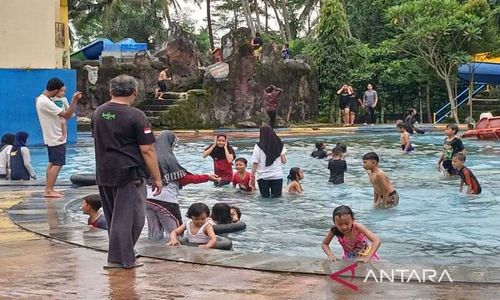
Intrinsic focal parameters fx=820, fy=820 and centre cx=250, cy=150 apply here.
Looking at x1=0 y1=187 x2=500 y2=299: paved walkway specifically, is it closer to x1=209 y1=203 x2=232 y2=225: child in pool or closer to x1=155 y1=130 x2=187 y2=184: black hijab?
x1=155 y1=130 x2=187 y2=184: black hijab

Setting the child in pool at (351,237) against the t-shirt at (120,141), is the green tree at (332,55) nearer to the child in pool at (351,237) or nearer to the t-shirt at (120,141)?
the child in pool at (351,237)

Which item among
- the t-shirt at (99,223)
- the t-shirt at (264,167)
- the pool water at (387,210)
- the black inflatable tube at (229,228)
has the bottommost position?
the pool water at (387,210)

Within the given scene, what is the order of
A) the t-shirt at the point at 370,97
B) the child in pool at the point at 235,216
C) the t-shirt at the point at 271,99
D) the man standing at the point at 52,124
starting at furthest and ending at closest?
the t-shirt at the point at 370,97 < the t-shirt at the point at 271,99 < the man standing at the point at 52,124 < the child in pool at the point at 235,216

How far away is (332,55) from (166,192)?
27.7 meters

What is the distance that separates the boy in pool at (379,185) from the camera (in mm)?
11469

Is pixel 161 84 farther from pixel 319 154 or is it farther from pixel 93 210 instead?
pixel 93 210

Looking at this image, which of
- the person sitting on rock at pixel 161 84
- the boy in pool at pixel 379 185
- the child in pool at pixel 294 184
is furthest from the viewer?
the person sitting on rock at pixel 161 84

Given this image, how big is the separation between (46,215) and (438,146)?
1626cm

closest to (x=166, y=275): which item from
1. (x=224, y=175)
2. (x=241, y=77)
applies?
(x=224, y=175)

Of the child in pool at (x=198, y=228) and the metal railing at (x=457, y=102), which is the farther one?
the metal railing at (x=457, y=102)

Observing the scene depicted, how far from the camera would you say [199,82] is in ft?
103

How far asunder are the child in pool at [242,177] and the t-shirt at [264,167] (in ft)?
1.57

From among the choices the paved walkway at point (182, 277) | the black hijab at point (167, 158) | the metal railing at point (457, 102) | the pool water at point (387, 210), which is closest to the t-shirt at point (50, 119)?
the pool water at point (387, 210)

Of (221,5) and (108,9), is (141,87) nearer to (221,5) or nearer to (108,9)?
(108,9)
